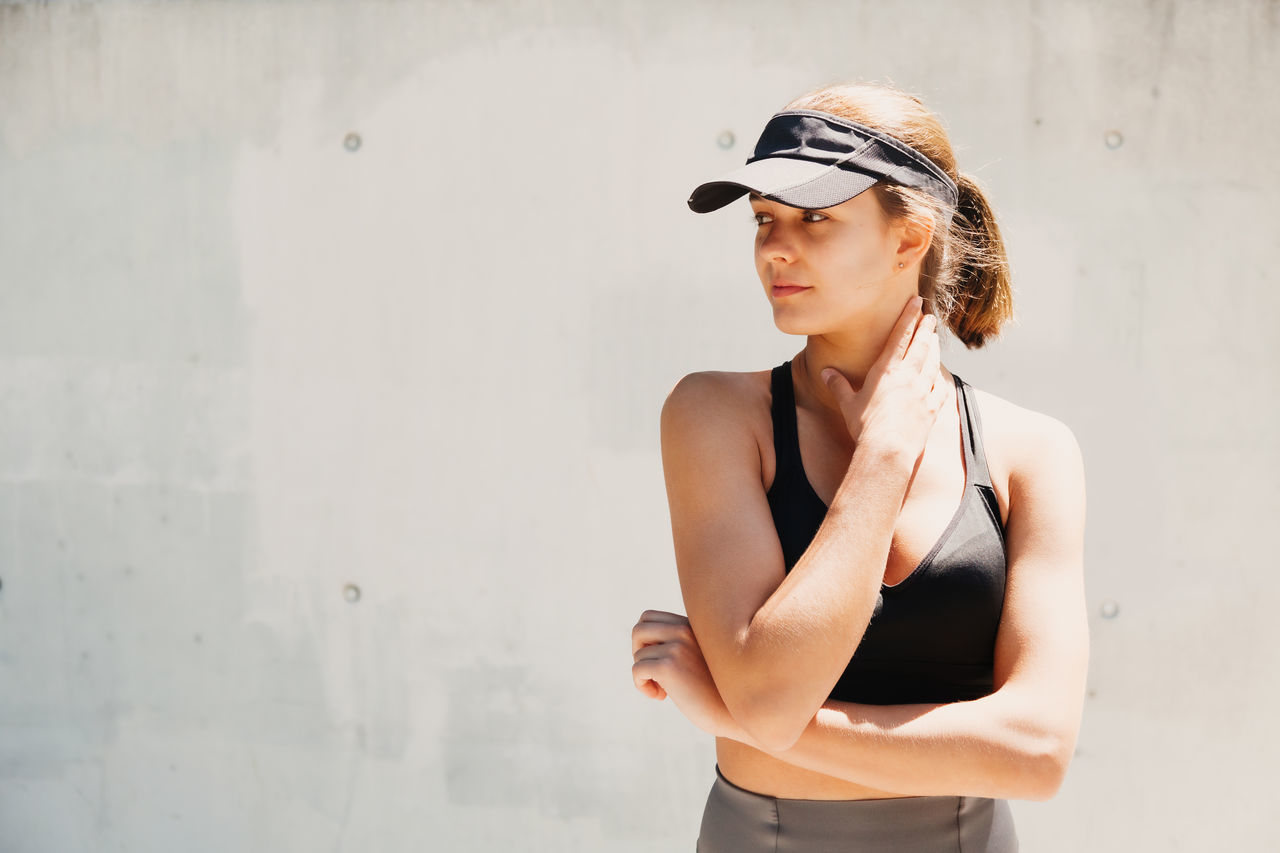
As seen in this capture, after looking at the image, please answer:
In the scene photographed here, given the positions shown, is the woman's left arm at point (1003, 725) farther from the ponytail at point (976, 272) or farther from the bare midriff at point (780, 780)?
the ponytail at point (976, 272)

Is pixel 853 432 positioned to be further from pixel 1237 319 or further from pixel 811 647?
pixel 1237 319

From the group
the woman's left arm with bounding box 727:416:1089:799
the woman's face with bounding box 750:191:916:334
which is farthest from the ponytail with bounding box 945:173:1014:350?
the woman's left arm with bounding box 727:416:1089:799

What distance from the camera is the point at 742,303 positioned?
9.43 ft

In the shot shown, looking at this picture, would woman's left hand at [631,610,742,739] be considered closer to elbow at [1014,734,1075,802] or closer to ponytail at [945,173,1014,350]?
elbow at [1014,734,1075,802]

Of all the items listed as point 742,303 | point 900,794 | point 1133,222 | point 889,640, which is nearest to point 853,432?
point 889,640

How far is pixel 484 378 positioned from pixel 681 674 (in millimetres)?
1806

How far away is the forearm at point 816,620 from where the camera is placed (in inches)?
45.4

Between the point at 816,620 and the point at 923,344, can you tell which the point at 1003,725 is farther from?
the point at 923,344

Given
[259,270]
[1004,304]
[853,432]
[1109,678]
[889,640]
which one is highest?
[259,270]

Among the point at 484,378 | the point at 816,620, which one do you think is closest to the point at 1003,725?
the point at 816,620

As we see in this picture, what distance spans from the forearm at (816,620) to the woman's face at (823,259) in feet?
0.93

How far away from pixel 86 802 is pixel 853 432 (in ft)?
9.77

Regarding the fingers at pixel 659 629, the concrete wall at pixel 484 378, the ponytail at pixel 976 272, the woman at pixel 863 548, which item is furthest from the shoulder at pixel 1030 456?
the concrete wall at pixel 484 378

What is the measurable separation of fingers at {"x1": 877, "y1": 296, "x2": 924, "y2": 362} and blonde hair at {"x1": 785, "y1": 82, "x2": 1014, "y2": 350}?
0.08 meters
